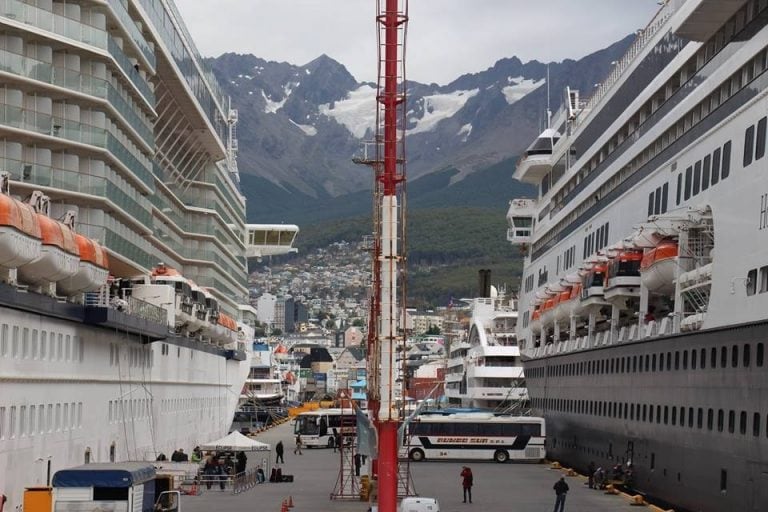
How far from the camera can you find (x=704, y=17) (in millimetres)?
42094

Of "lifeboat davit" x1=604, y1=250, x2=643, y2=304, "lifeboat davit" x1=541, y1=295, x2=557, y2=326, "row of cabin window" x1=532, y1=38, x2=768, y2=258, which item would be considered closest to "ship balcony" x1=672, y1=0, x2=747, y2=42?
"row of cabin window" x1=532, y1=38, x2=768, y2=258

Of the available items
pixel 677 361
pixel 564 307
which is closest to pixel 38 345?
pixel 677 361

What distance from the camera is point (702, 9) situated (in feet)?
136

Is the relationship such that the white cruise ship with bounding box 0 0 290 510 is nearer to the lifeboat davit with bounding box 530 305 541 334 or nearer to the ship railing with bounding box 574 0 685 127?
the lifeboat davit with bounding box 530 305 541 334

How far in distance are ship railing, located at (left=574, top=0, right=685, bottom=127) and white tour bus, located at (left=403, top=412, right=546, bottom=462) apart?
1519 centimetres

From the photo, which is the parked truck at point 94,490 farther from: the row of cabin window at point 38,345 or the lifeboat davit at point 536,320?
the lifeboat davit at point 536,320

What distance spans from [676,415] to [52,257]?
1713 cm

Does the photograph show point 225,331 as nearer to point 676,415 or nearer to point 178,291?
point 178,291

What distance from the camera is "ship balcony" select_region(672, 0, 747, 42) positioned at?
1604 inches

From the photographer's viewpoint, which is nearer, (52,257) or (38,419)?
(38,419)

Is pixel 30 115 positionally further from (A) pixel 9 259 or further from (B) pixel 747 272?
(B) pixel 747 272

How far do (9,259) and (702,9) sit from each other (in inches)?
774

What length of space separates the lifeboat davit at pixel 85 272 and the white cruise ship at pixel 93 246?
0.07 meters

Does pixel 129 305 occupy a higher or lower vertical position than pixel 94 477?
higher
